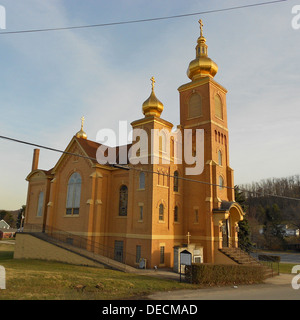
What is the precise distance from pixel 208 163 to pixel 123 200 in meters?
8.18

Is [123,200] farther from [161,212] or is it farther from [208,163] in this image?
[208,163]

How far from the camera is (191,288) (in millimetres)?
14875

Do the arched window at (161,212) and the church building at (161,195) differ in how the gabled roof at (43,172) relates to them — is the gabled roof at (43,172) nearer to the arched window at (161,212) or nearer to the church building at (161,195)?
the church building at (161,195)

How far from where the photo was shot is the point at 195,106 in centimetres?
2647

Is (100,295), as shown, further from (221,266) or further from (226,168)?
(226,168)

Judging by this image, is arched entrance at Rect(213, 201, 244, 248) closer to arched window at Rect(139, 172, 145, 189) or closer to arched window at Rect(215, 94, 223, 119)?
arched window at Rect(139, 172, 145, 189)

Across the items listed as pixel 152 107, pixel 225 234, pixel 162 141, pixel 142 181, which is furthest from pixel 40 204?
pixel 225 234

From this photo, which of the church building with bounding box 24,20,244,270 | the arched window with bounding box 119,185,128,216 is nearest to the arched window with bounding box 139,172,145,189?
the church building with bounding box 24,20,244,270

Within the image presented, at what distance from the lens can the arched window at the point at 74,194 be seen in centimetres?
2688

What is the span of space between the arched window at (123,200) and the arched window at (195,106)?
9.15 metres

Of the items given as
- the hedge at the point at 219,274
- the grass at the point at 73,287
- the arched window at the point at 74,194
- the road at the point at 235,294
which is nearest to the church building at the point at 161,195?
the arched window at the point at 74,194

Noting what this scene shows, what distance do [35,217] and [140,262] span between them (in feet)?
49.5

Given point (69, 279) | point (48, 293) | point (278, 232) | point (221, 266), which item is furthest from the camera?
point (278, 232)

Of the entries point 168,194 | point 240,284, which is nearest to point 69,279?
point 240,284
